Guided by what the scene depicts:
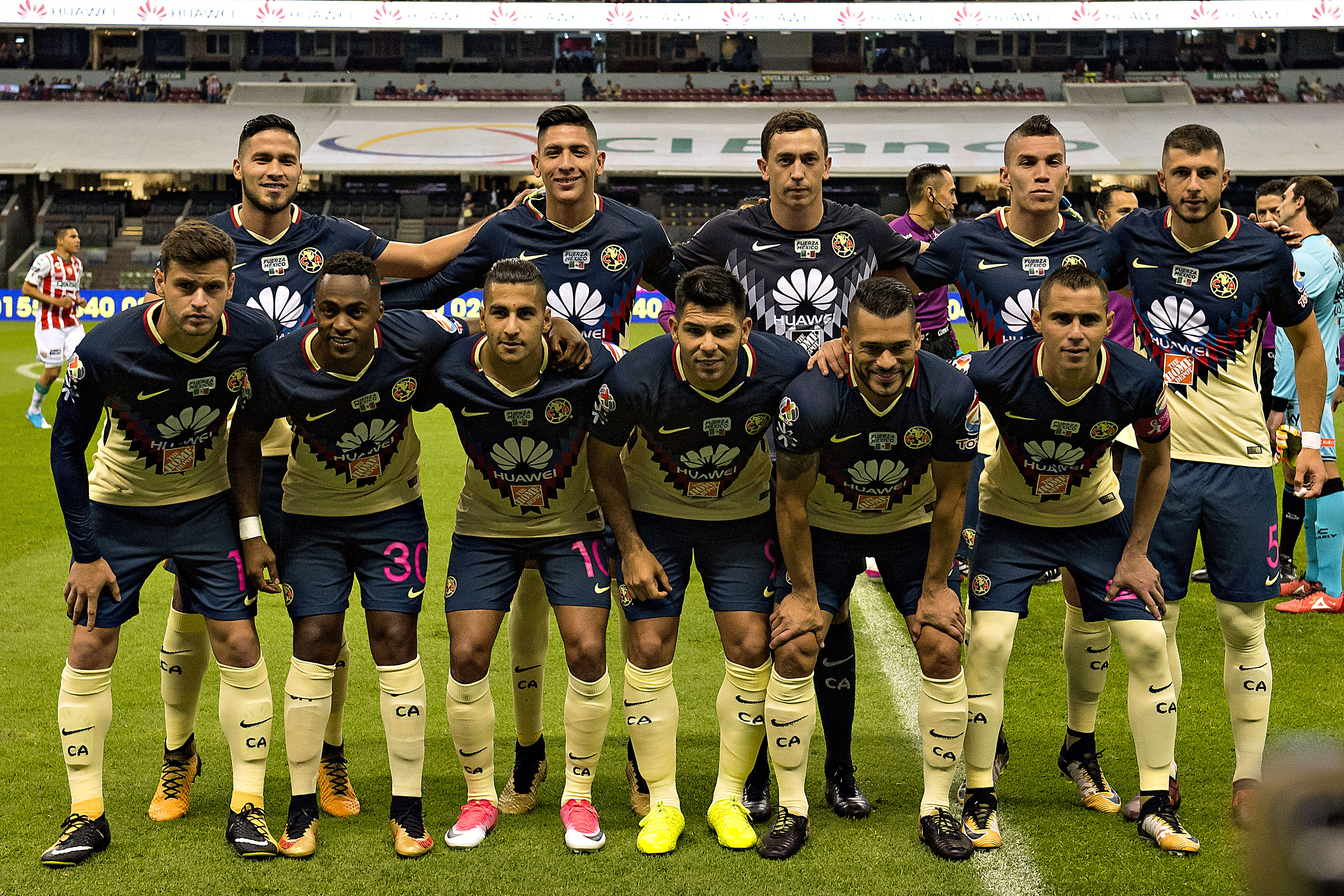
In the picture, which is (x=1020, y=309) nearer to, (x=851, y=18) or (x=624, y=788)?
(x=624, y=788)

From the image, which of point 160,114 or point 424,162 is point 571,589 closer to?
point 424,162

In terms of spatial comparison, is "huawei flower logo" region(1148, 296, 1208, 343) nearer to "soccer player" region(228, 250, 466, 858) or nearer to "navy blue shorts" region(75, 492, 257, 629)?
"soccer player" region(228, 250, 466, 858)

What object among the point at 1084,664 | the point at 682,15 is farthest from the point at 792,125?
the point at 682,15

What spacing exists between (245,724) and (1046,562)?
10.0ft

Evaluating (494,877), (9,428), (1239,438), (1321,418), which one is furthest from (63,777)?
(9,428)

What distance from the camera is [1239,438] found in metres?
4.70

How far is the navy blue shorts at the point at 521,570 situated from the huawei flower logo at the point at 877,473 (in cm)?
102

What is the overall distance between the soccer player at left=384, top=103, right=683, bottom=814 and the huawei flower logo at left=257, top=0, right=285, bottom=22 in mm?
44042

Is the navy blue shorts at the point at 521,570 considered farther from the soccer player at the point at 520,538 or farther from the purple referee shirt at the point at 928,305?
the purple referee shirt at the point at 928,305

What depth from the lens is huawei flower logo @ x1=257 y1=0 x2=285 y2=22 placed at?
145 ft

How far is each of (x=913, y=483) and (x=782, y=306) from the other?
0.99 m

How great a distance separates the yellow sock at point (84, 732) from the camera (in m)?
4.38

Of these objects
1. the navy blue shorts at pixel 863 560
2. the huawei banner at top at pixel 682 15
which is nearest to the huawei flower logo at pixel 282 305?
the navy blue shorts at pixel 863 560

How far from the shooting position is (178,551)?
449cm
